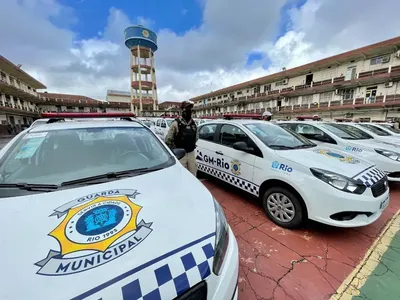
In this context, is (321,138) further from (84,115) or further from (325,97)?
(325,97)

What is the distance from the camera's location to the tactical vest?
3.21 metres

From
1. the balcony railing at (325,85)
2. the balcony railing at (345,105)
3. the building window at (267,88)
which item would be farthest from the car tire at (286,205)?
the building window at (267,88)

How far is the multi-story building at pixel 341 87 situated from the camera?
57.1ft

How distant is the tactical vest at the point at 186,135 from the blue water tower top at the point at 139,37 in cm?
2996

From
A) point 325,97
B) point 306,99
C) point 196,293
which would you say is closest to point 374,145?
point 196,293

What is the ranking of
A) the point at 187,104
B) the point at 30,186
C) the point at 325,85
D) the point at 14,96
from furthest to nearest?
the point at 14,96 → the point at 325,85 → the point at 187,104 → the point at 30,186

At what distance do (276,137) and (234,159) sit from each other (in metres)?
0.79

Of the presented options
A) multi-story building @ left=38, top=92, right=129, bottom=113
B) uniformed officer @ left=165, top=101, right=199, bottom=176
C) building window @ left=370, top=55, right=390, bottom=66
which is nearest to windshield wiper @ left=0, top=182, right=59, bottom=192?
uniformed officer @ left=165, top=101, right=199, bottom=176

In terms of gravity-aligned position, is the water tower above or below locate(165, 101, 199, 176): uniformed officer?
above

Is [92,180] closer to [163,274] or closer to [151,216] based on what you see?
[151,216]

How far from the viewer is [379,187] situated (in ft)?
7.77

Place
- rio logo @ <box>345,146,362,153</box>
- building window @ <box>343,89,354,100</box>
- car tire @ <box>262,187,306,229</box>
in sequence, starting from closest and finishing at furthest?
1. car tire @ <box>262,187,306,229</box>
2. rio logo @ <box>345,146,362,153</box>
3. building window @ <box>343,89,354,100</box>

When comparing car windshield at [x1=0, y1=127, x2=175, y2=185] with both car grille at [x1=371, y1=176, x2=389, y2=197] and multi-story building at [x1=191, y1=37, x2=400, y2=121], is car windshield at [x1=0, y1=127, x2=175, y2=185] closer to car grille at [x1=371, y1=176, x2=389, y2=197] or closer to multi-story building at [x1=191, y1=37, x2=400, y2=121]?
car grille at [x1=371, y1=176, x2=389, y2=197]

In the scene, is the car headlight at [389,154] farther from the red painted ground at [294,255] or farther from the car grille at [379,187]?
the car grille at [379,187]
